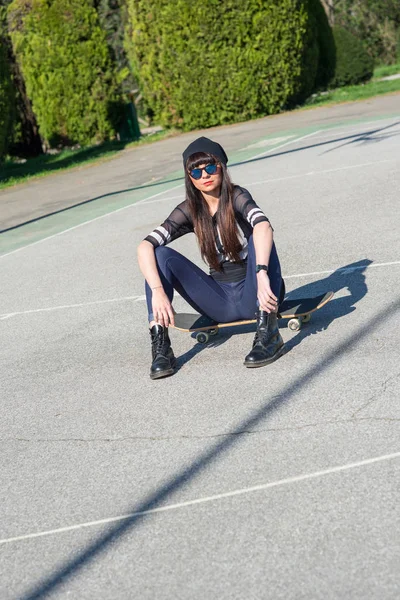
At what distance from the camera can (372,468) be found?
4297 mm

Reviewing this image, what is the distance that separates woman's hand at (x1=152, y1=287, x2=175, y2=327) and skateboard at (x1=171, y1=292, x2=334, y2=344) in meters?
0.56


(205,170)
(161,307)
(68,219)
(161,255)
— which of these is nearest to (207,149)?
(205,170)

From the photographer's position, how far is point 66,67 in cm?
2728

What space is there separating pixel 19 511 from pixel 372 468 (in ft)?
5.45

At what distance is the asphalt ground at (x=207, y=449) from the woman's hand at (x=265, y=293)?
0.39 metres

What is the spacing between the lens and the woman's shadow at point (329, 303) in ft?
22.1

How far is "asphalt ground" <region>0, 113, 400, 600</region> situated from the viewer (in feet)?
12.3

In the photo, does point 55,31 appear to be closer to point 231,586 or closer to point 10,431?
point 10,431

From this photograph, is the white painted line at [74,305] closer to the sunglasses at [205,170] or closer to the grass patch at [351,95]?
the sunglasses at [205,170]

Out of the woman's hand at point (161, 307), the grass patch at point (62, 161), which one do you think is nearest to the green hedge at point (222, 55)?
the grass patch at point (62, 161)

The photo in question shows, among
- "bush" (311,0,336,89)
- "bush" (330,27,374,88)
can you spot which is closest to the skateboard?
"bush" (311,0,336,89)

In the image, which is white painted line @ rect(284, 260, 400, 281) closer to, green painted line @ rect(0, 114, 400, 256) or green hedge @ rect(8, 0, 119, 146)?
green painted line @ rect(0, 114, 400, 256)

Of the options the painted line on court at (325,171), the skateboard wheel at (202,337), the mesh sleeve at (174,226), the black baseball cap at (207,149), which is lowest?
the painted line on court at (325,171)

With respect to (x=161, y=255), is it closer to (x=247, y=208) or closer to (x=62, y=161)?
(x=247, y=208)
